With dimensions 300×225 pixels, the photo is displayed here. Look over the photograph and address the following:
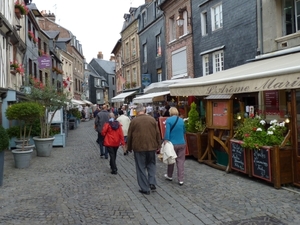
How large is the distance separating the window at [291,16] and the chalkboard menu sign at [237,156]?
4.92 meters

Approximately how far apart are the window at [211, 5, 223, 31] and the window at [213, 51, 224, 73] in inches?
47.0

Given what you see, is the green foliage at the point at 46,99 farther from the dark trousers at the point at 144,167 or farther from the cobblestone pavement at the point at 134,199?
the dark trousers at the point at 144,167

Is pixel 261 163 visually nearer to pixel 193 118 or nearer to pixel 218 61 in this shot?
pixel 193 118

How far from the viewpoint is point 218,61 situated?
14.6 metres

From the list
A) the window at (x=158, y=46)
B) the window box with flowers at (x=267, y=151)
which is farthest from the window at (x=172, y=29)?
the window box with flowers at (x=267, y=151)

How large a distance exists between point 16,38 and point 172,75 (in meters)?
8.93

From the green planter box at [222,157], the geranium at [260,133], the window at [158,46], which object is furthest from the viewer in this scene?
the window at [158,46]

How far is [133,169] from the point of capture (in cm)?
856

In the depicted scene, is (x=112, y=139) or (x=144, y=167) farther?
(x=112, y=139)

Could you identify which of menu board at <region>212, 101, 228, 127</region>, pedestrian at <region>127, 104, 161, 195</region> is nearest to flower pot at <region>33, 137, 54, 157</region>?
pedestrian at <region>127, 104, 161, 195</region>

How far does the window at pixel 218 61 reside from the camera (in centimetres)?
1430

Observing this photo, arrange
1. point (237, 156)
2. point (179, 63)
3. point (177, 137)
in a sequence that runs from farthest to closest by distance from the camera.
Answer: point (179, 63)
point (237, 156)
point (177, 137)

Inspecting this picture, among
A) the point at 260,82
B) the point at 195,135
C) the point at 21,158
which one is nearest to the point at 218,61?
the point at 195,135

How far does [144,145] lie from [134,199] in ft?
3.30
